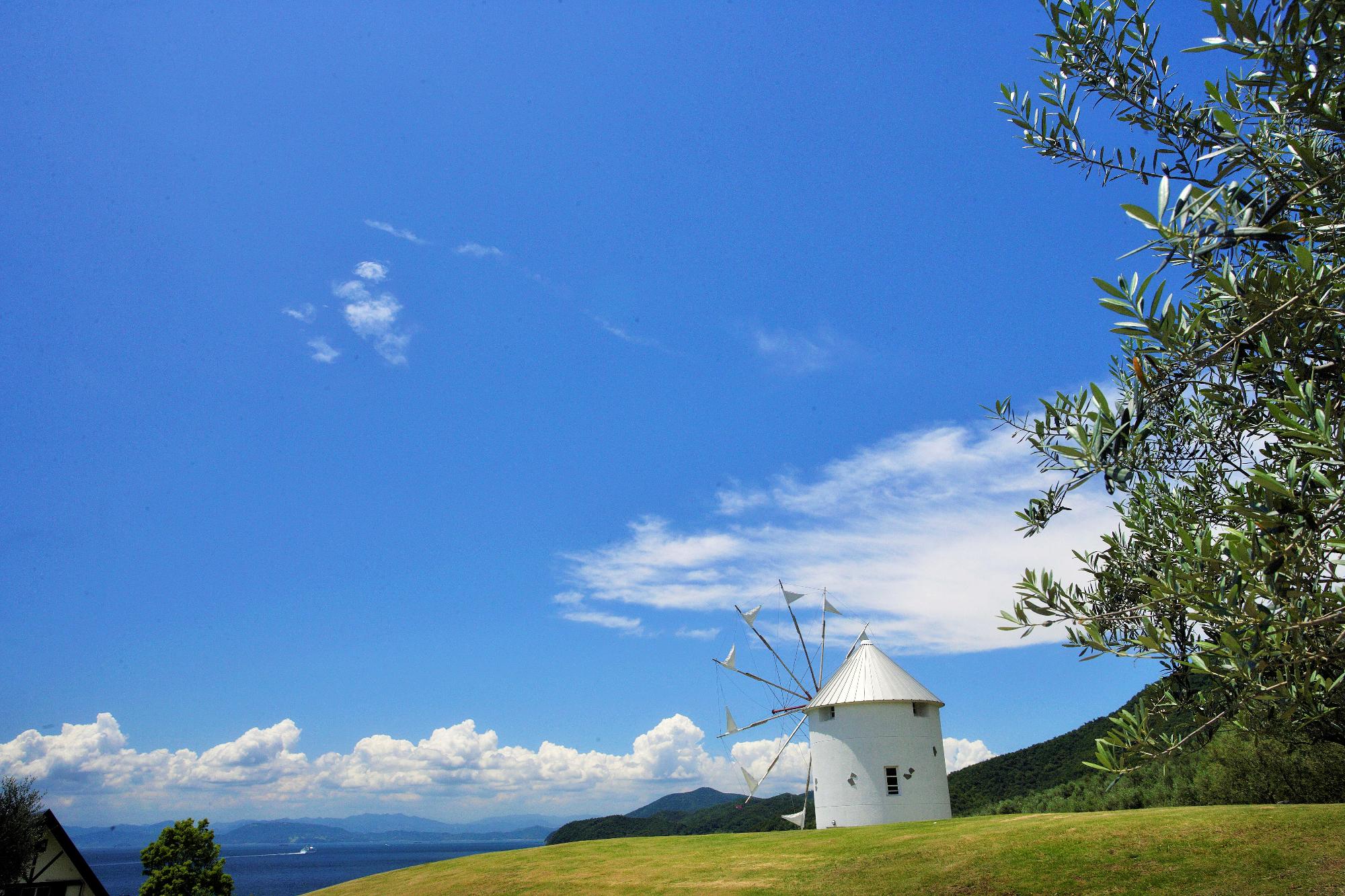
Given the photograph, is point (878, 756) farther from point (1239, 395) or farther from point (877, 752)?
point (1239, 395)

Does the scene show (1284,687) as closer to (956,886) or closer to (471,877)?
(956,886)

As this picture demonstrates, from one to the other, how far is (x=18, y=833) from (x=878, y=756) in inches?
1056

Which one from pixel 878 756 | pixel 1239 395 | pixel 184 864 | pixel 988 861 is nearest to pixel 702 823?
pixel 878 756

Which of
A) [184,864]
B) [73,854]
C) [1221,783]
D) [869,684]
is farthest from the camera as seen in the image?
[869,684]

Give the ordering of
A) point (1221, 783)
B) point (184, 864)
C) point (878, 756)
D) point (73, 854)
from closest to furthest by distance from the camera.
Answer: point (73, 854)
point (1221, 783)
point (184, 864)
point (878, 756)

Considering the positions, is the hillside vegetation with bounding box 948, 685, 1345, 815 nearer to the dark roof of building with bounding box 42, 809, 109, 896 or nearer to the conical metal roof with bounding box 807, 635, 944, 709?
the conical metal roof with bounding box 807, 635, 944, 709

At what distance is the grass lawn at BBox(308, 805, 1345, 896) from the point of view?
15.2 metres

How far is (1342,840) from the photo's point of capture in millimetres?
15711

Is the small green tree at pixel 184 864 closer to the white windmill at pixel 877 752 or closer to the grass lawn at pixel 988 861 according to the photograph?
the grass lawn at pixel 988 861

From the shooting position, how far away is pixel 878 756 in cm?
2914

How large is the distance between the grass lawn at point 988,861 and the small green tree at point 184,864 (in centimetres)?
516

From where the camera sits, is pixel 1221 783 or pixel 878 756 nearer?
pixel 1221 783

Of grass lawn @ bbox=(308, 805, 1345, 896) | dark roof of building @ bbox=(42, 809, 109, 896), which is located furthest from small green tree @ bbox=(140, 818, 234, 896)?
grass lawn @ bbox=(308, 805, 1345, 896)

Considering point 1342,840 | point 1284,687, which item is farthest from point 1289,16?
point 1342,840
